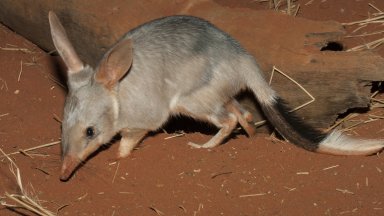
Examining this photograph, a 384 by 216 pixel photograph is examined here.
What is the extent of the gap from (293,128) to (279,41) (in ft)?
2.26

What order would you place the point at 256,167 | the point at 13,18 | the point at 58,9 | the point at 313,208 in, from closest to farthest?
the point at 313,208
the point at 256,167
the point at 58,9
the point at 13,18

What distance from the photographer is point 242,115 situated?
17.1 ft

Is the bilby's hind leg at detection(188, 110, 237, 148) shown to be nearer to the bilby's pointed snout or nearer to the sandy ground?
the sandy ground

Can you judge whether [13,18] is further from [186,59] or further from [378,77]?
[378,77]

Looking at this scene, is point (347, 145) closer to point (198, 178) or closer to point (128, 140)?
point (198, 178)

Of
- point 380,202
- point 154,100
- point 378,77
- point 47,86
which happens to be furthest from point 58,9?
point 380,202

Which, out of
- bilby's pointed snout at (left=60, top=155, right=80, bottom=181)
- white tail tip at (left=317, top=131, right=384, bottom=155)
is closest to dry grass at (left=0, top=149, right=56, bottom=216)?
bilby's pointed snout at (left=60, top=155, right=80, bottom=181)

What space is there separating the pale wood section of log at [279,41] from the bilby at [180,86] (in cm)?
20

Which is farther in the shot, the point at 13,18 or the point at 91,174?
the point at 13,18

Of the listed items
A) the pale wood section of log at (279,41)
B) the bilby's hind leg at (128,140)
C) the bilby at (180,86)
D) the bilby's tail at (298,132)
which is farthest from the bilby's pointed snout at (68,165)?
the bilby's tail at (298,132)

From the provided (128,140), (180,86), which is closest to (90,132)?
(128,140)

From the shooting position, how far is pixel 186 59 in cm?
495

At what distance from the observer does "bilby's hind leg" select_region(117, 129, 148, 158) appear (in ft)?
16.7

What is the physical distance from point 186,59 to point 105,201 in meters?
1.24
